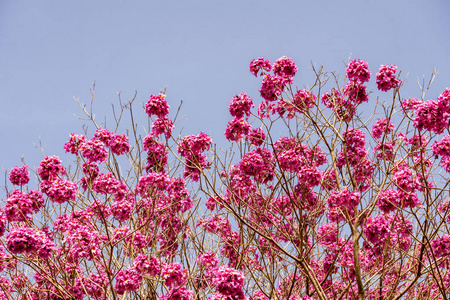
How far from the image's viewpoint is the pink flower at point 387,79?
6.30 meters

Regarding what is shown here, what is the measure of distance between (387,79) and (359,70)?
46 centimetres

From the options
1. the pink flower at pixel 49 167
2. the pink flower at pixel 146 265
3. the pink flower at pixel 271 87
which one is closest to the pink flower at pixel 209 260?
the pink flower at pixel 146 265

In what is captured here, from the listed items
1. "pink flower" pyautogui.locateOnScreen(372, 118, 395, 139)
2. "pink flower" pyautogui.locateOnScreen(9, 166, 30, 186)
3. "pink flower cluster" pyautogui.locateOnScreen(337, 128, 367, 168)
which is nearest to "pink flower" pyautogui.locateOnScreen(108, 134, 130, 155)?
"pink flower" pyautogui.locateOnScreen(9, 166, 30, 186)

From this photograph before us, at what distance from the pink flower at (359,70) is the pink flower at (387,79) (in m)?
0.20

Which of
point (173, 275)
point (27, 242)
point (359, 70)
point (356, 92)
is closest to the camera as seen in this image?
point (27, 242)

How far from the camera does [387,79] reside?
628 centimetres

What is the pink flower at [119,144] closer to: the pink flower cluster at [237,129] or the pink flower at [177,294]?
the pink flower cluster at [237,129]

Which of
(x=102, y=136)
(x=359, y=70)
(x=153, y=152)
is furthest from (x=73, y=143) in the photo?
(x=359, y=70)

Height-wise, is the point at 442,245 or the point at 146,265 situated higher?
the point at 442,245

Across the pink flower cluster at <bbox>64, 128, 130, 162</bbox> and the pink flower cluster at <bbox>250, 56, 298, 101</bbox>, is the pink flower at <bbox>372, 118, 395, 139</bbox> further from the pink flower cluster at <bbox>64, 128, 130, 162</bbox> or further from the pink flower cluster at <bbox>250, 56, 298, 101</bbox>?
the pink flower cluster at <bbox>64, 128, 130, 162</bbox>

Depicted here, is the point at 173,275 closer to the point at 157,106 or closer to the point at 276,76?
the point at 157,106

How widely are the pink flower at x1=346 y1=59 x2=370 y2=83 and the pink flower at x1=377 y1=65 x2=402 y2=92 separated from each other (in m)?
0.20

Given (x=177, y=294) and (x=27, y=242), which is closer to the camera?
(x=27, y=242)

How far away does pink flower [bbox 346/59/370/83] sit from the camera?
6.46 m
